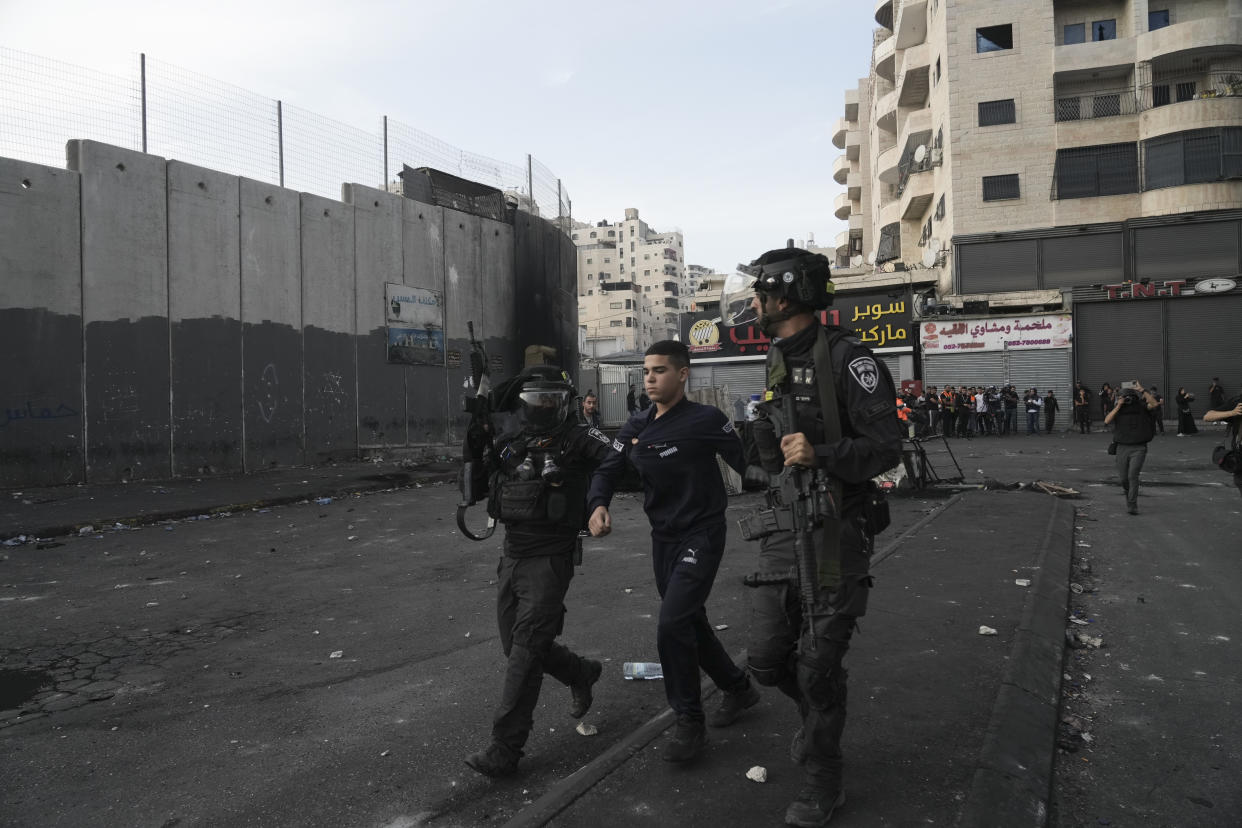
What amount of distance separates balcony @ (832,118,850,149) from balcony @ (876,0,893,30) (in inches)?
525

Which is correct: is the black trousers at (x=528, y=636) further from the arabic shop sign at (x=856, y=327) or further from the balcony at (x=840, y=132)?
the balcony at (x=840, y=132)

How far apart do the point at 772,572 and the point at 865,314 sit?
31.9 metres

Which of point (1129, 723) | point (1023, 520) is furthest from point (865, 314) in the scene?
point (1129, 723)

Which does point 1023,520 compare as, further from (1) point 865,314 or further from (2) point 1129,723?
(1) point 865,314

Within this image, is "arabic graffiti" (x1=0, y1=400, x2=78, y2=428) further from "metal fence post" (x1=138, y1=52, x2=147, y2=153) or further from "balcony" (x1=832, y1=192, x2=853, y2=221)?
"balcony" (x1=832, y1=192, x2=853, y2=221)

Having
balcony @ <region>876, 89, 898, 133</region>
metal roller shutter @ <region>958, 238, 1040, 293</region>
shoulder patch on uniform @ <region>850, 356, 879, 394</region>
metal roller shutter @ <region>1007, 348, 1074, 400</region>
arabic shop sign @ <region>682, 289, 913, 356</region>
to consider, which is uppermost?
balcony @ <region>876, 89, 898, 133</region>

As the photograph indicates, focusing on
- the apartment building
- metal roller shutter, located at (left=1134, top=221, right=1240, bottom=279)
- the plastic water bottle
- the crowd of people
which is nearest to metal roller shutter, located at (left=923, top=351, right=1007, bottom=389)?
the apartment building

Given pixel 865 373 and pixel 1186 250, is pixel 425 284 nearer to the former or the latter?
pixel 865 373

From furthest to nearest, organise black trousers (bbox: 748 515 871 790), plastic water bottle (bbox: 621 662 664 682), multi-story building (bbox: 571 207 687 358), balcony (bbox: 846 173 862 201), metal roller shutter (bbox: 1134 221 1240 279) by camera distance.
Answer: multi-story building (bbox: 571 207 687 358)
balcony (bbox: 846 173 862 201)
metal roller shutter (bbox: 1134 221 1240 279)
plastic water bottle (bbox: 621 662 664 682)
black trousers (bbox: 748 515 871 790)

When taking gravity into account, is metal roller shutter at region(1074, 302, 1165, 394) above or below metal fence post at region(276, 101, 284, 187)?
below

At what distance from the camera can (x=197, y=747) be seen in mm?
3551

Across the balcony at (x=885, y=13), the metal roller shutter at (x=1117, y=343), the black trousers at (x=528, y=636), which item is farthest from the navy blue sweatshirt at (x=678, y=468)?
the balcony at (x=885, y=13)

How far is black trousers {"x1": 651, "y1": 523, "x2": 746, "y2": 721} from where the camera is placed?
321 cm

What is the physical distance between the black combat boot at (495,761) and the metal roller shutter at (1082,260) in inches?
1282
